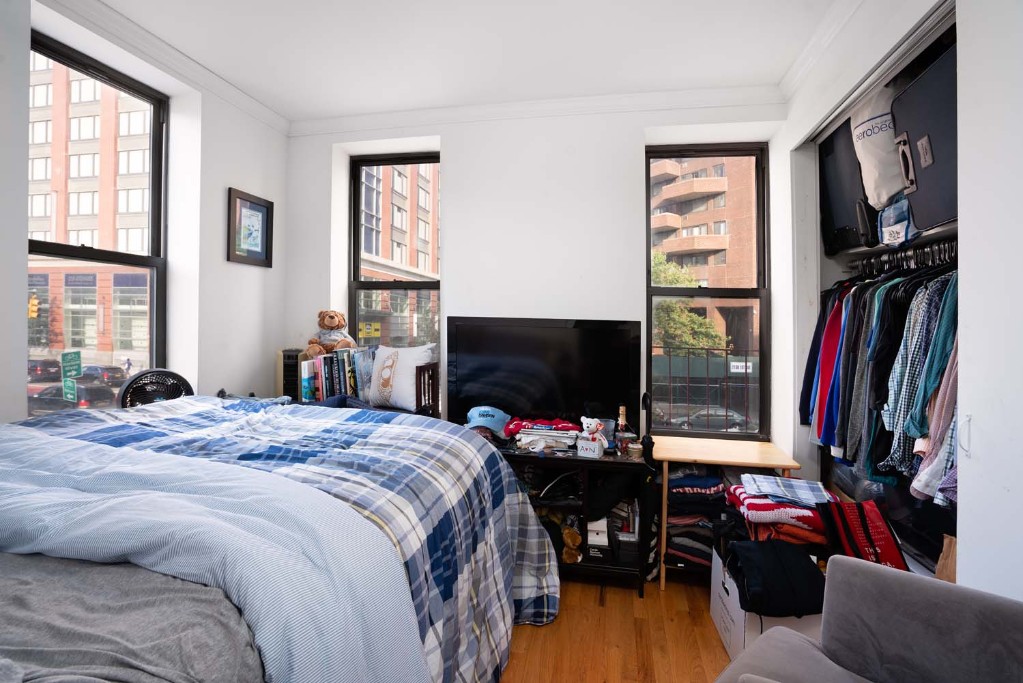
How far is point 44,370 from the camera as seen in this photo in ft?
7.32

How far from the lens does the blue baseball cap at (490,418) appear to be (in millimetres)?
2622

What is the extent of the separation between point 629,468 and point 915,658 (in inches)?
50.7

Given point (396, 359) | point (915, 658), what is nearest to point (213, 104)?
point (396, 359)

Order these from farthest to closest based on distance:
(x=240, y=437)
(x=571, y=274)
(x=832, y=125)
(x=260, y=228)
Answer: (x=260, y=228), (x=571, y=274), (x=832, y=125), (x=240, y=437)

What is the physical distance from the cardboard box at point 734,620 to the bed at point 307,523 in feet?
2.18

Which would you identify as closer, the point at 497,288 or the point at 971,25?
the point at 971,25

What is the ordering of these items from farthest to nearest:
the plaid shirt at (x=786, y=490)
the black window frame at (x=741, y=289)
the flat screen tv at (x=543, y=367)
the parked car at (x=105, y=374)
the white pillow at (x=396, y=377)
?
the black window frame at (x=741, y=289), the white pillow at (x=396, y=377), the flat screen tv at (x=543, y=367), the parked car at (x=105, y=374), the plaid shirt at (x=786, y=490)

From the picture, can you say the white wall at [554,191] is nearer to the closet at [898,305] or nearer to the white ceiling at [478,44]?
the white ceiling at [478,44]

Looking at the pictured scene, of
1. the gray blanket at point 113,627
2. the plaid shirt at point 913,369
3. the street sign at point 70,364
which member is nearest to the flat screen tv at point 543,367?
the plaid shirt at point 913,369

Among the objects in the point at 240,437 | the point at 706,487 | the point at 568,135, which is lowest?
the point at 706,487

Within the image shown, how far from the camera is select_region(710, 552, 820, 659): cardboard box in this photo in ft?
5.71

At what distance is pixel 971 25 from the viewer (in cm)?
128

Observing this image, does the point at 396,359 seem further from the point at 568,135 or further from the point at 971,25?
the point at 971,25

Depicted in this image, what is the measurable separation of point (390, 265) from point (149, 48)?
1628 mm
